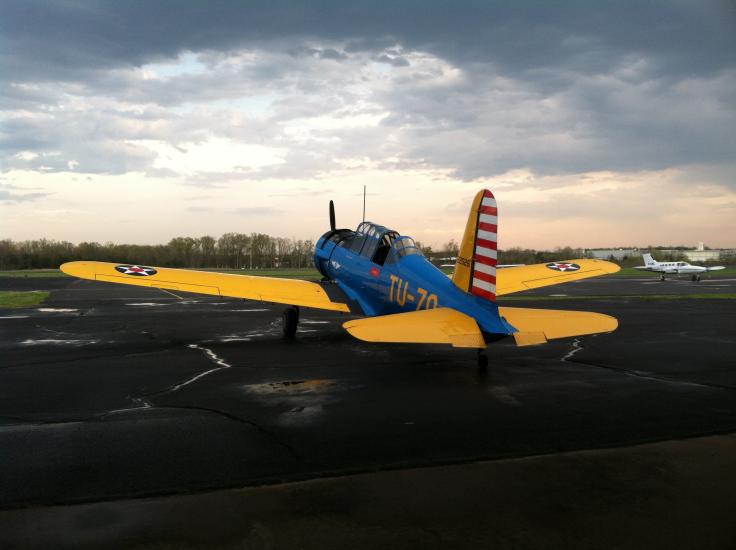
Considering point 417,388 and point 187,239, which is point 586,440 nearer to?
point 417,388

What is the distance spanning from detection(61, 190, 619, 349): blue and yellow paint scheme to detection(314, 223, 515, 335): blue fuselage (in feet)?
0.07

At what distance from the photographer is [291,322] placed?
14.4 meters

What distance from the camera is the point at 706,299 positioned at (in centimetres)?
2689

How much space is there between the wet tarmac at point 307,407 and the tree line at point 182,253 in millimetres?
60974

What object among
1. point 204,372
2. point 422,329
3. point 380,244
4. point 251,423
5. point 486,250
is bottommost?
point 204,372

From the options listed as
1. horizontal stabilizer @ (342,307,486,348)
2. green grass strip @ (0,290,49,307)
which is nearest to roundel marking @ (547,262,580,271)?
horizontal stabilizer @ (342,307,486,348)

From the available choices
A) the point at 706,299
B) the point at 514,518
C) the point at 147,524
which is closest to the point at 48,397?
the point at 147,524

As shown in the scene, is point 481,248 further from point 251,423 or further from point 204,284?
point 204,284

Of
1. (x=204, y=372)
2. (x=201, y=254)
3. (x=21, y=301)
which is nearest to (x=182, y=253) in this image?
(x=201, y=254)

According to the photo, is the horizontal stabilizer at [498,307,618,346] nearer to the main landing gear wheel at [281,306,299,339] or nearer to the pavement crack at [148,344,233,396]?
the pavement crack at [148,344,233,396]

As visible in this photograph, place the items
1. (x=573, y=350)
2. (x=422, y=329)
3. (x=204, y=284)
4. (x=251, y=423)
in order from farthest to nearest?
1. (x=204, y=284)
2. (x=573, y=350)
3. (x=422, y=329)
4. (x=251, y=423)

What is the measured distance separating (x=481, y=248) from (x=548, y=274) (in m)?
7.04

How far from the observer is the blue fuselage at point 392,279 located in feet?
30.8

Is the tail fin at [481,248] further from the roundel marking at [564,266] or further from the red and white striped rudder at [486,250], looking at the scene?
the roundel marking at [564,266]
